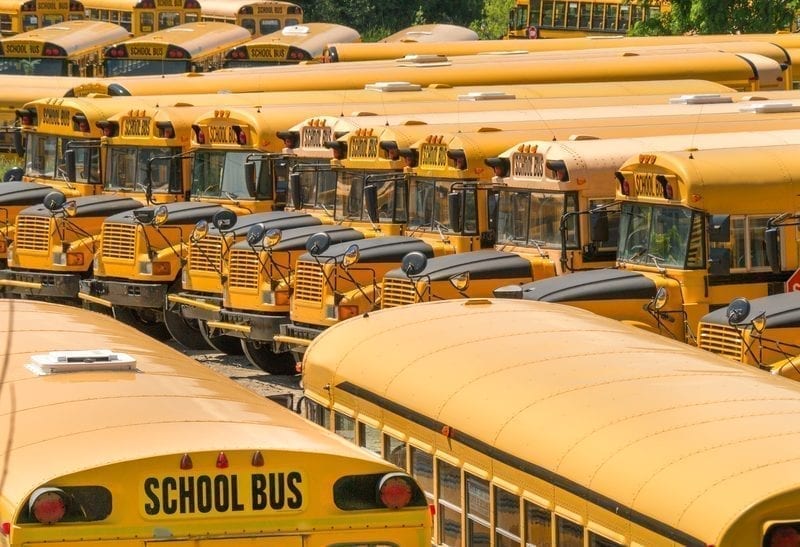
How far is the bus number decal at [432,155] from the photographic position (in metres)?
17.1

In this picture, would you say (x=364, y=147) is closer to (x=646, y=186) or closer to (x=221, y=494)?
(x=646, y=186)

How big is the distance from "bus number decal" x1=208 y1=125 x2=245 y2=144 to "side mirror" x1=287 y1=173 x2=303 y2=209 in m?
1.17

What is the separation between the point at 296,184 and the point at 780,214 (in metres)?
6.65

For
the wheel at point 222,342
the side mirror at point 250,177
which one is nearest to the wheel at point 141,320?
the wheel at point 222,342

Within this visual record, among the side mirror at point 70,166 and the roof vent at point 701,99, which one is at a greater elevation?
the roof vent at point 701,99

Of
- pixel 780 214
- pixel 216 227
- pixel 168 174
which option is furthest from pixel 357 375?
pixel 168 174

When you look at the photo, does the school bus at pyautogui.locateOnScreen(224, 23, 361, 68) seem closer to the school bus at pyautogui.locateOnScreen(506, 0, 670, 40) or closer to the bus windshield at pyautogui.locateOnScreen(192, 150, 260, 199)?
the school bus at pyautogui.locateOnScreen(506, 0, 670, 40)

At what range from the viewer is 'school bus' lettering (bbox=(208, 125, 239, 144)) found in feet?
66.3

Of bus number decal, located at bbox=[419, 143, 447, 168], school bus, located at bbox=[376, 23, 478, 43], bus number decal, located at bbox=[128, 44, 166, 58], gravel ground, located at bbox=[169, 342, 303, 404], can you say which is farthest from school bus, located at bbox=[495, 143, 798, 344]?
school bus, located at bbox=[376, 23, 478, 43]

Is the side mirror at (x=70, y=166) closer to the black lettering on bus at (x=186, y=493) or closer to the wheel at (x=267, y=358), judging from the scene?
the wheel at (x=267, y=358)

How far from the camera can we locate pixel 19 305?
969 centimetres

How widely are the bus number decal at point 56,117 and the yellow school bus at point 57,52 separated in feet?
43.1

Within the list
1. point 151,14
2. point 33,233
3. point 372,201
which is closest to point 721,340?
point 372,201

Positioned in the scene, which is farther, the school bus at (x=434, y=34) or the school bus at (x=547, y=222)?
the school bus at (x=434, y=34)
